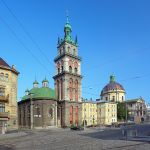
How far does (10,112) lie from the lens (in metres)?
70.4

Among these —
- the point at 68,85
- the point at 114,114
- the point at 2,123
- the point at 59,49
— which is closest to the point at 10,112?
the point at 2,123

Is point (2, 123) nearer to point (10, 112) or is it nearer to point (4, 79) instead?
point (10, 112)

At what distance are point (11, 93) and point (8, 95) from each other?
210cm

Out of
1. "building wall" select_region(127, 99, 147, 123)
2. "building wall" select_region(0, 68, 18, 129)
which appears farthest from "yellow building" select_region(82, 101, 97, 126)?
"building wall" select_region(0, 68, 18, 129)

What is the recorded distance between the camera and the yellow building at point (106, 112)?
15312 centimetres

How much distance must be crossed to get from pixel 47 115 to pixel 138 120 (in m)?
86.8

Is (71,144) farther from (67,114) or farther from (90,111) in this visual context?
(90,111)

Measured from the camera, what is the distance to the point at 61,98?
363ft

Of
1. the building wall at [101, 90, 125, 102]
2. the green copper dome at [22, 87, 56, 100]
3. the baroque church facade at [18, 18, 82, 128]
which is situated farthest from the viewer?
the building wall at [101, 90, 125, 102]

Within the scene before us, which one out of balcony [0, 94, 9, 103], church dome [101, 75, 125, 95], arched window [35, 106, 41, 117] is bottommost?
arched window [35, 106, 41, 117]

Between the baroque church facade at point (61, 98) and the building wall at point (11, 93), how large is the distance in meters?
31.0

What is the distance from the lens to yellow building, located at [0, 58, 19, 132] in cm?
6725

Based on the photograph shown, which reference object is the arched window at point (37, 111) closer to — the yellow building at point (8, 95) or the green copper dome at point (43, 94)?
the green copper dome at point (43, 94)

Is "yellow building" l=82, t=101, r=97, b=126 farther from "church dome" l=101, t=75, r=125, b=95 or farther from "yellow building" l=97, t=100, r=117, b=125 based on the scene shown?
"church dome" l=101, t=75, r=125, b=95
